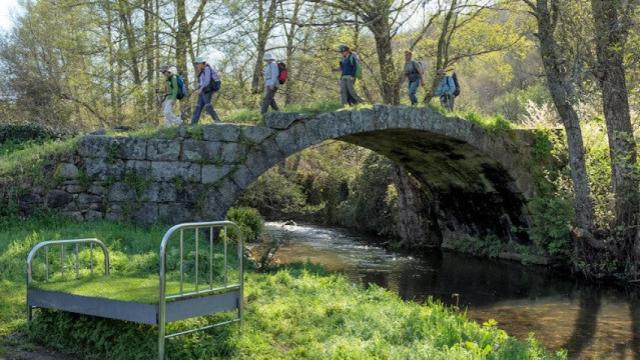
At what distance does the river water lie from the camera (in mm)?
8643

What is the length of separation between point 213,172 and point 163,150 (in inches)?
33.0

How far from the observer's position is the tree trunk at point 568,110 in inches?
496

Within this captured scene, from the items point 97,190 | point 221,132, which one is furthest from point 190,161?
point 97,190

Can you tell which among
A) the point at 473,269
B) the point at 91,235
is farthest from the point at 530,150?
the point at 91,235

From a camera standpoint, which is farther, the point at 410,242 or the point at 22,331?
the point at 410,242

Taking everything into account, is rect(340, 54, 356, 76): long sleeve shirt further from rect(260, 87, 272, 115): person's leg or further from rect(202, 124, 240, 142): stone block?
rect(202, 124, 240, 142): stone block

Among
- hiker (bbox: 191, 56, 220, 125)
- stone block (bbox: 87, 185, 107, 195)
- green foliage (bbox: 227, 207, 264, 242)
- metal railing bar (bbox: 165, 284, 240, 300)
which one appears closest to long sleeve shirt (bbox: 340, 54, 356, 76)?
hiker (bbox: 191, 56, 220, 125)

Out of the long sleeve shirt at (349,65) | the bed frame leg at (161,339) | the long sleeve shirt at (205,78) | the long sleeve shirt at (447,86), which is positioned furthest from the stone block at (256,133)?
the bed frame leg at (161,339)

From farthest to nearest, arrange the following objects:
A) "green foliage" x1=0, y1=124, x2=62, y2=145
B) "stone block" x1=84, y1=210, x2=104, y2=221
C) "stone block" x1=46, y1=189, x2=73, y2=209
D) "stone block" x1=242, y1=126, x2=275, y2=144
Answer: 1. "green foliage" x1=0, y1=124, x2=62, y2=145
2. "stone block" x1=242, y1=126, x2=275, y2=144
3. "stone block" x1=84, y1=210, x2=104, y2=221
4. "stone block" x1=46, y1=189, x2=73, y2=209

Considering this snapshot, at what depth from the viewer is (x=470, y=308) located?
10.4 meters

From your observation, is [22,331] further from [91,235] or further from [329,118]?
[329,118]

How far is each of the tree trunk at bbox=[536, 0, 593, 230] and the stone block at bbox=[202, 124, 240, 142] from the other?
5.89 m

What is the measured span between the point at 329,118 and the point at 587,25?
4939 mm

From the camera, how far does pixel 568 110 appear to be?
1313 centimetres
